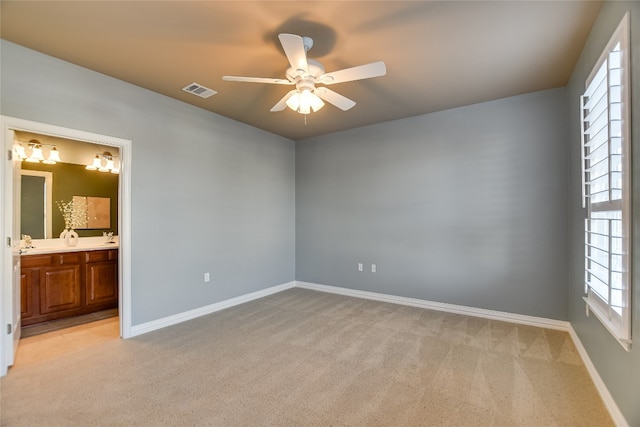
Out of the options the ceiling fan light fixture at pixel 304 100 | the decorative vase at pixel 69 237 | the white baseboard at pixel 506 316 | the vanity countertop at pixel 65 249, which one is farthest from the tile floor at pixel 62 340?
the ceiling fan light fixture at pixel 304 100

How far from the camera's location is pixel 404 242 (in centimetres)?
429

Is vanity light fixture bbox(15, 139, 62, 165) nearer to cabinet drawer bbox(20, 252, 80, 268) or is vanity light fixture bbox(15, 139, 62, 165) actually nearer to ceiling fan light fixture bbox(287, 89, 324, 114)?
cabinet drawer bbox(20, 252, 80, 268)

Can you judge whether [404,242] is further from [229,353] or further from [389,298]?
[229,353]

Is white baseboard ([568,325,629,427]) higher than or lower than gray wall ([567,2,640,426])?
lower

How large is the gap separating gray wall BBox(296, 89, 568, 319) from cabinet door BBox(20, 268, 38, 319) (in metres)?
3.62

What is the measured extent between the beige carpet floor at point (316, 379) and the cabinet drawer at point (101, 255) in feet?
4.78

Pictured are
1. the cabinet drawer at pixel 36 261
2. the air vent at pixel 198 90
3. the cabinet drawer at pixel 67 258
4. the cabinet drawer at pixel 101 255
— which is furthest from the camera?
the cabinet drawer at pixel 101 255

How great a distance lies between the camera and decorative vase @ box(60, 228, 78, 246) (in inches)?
158

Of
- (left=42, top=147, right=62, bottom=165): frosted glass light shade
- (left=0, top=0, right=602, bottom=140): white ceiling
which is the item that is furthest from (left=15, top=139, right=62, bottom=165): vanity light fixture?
(left=0, top=0, right=602, bottom=140): white ceiling

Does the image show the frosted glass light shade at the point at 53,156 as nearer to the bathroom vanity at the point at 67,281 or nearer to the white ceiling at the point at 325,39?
the bathroom vanity at the point at 67,281

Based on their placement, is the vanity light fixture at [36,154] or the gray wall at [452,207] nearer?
the gray wall at [452,207]

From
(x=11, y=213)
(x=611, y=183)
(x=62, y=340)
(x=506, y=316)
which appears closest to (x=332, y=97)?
(x=611, y=183)

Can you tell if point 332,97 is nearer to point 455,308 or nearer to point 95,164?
→ point 455,308

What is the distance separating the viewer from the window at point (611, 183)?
161 centimetres
